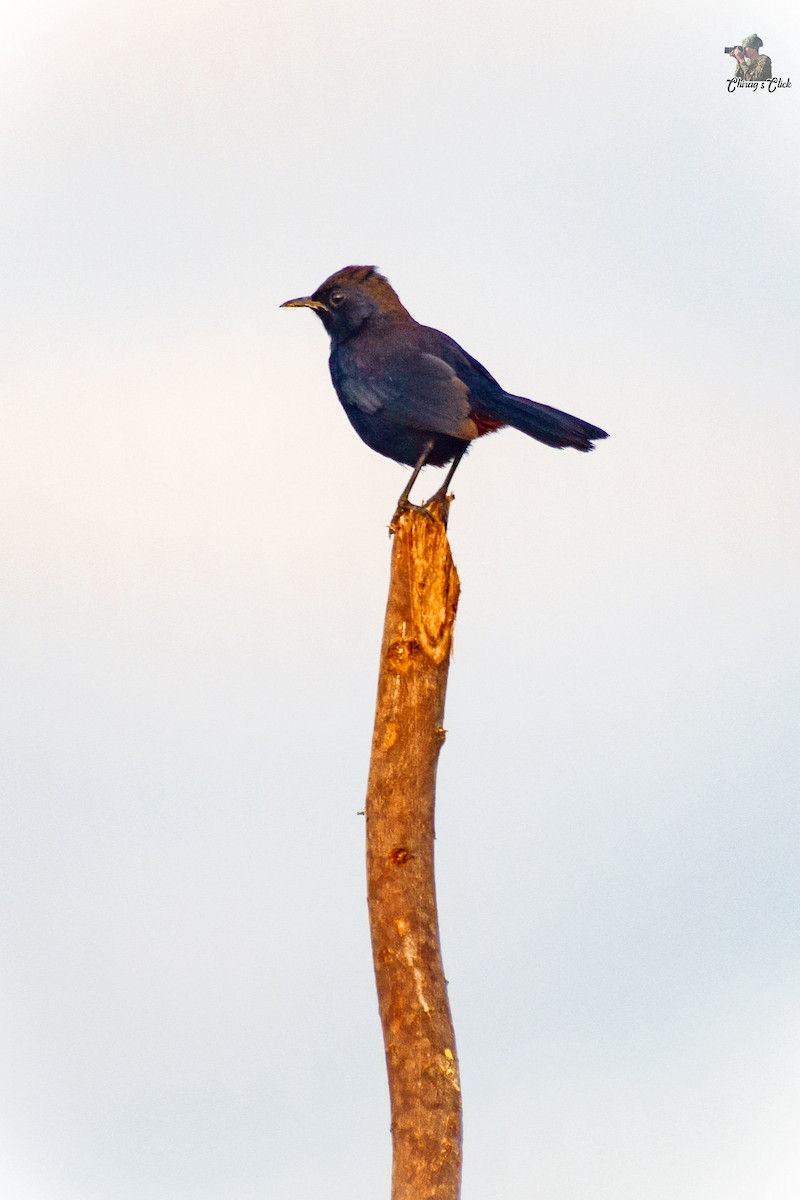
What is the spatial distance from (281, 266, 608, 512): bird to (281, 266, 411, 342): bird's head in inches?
3.0

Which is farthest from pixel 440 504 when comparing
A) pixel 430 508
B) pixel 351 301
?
pixel 351 301

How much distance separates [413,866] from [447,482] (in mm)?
2306

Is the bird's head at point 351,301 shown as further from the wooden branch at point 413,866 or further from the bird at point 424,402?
the wooden branch at point 413,866

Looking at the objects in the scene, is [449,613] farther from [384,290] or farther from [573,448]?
[384,290]

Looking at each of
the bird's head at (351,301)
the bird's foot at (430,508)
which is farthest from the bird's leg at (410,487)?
the bird's head at (351,301)

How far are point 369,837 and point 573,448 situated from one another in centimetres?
263

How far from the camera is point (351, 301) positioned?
870cm

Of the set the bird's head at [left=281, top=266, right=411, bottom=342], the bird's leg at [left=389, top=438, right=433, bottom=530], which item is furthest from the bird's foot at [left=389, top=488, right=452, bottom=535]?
the bird's head at [left=281, top=266, right=411, bottom=342]

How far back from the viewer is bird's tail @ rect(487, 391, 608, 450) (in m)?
7.99

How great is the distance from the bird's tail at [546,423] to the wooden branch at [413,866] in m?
1.07

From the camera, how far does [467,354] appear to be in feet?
27.5

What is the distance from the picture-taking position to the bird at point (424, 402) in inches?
311

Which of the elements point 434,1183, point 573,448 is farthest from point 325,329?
point 434,1183

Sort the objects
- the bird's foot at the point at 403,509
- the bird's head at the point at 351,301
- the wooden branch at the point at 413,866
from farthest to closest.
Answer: the bird's head at the point at 351,301 < the bird's foot at the point at 403,509 < the wooden branch at the point at 413,866
